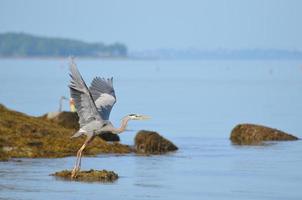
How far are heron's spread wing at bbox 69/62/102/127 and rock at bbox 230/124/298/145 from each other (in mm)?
9762

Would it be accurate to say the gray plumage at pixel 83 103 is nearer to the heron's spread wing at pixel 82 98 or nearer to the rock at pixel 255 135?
the heron's spread wing at pixel 82 98

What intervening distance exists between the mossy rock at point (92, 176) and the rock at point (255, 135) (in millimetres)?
9848

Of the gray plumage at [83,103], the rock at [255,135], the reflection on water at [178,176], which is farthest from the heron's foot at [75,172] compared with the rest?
the rock at [255,135]

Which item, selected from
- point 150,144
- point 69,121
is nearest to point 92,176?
point 150,144

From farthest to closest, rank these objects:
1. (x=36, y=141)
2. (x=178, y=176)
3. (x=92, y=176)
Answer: (x=36, y=141) < (x=178, y=176) < (x=92, y=176)

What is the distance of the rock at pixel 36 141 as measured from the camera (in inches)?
950

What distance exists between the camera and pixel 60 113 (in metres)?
30.9

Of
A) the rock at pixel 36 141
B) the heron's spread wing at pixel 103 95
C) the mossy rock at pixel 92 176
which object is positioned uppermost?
the heron's spread wing at pixel 103 95

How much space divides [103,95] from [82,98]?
171 cm

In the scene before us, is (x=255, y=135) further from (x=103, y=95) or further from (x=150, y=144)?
(x=103, y=95)

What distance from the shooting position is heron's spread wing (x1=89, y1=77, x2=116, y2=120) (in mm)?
21234

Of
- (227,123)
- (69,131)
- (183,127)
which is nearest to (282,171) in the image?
(69,131)

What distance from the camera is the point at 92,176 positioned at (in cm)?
2030

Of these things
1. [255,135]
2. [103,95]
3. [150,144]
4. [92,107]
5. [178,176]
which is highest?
[255,135]
